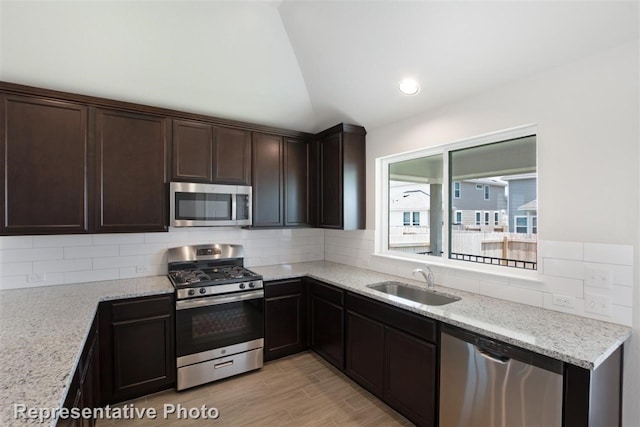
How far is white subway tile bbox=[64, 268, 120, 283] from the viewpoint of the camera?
2773mm

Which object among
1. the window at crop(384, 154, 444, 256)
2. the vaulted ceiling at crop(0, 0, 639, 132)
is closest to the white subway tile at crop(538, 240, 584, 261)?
the window at crop(384, 154, 444, 256)

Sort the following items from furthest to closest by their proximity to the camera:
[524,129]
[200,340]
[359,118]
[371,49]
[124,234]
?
1. [359,118]
2. [124,234]
3. [200,340]
4. [371,49]
5. [524,129]

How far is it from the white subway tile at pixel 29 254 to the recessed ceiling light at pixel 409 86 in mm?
3294

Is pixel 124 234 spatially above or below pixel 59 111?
below

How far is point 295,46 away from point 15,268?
9.95ft

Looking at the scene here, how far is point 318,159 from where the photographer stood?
375 centimetres

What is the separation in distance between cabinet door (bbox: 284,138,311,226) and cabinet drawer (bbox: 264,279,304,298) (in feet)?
2.32

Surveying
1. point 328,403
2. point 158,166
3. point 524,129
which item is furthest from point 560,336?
point 158,166

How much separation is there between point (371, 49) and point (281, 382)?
116 inches

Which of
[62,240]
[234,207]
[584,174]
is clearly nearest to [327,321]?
[234,207]

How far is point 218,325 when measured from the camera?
2.84 m

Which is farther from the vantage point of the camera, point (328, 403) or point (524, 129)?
point (328, 403)

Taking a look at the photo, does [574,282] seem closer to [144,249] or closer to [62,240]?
[144,249]

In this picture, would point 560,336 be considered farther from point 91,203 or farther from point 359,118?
point 91,203
